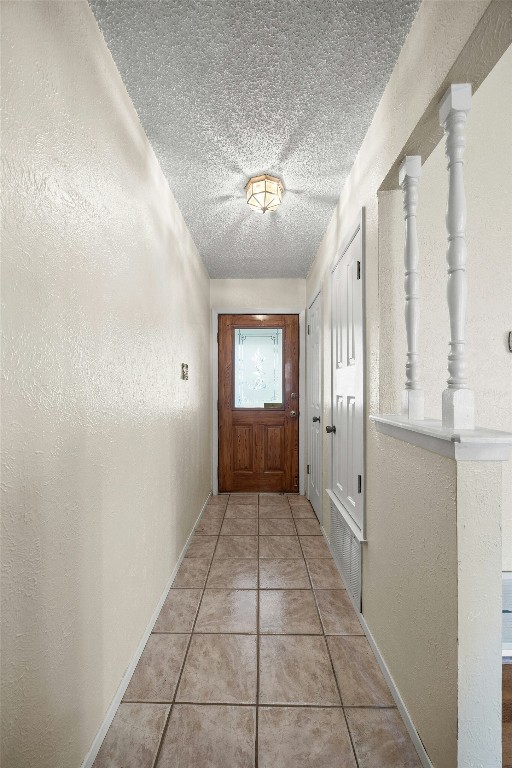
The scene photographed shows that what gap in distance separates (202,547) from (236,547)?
252 mm

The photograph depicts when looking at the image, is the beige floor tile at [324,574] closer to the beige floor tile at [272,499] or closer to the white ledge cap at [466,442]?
the beige floor tile at [272,499]

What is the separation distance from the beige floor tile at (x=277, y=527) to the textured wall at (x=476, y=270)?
65.8 inches

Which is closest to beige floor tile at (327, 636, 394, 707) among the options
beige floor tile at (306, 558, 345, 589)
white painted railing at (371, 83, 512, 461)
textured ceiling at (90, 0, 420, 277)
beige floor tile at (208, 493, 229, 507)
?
beige floor tile at (306, 558, 345, 589)

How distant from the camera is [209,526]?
3367 mm

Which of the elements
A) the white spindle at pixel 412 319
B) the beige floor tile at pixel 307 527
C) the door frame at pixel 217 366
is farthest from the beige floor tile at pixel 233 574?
the door frame at pixel 217 366

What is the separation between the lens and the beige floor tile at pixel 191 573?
236 centimetres

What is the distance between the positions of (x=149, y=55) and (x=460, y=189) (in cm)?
121

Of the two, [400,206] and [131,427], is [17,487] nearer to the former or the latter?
[131,427]

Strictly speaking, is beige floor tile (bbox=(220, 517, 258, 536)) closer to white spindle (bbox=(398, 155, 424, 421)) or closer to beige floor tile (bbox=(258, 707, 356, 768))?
beige floor tile (bbox=(258, 707, 356, 768))

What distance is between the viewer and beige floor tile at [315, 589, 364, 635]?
192 centimetres

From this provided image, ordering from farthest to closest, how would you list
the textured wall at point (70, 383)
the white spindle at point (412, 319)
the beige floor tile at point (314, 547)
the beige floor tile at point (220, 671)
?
1. the beige floor tile at point (314, 547)
2. the beige floor tile at point (220, 671)
3. the white spindle at point (412, 319)
4. the textured wall at point (70, 383)

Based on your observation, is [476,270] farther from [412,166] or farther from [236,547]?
[236,547]

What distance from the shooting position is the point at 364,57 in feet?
4.78

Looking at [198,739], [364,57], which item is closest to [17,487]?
[198,739]
